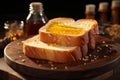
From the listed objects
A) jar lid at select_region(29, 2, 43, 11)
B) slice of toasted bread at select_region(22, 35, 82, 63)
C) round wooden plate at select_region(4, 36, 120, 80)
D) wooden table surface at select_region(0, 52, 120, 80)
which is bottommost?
wooden table surface at select_region(0, 52, 120, 80)

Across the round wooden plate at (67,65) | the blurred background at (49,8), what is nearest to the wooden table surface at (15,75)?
the round wooden plate at (67,65)

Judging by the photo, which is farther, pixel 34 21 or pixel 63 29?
pixel 34 21

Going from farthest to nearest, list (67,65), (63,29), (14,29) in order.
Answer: (14,29)
(63,29)
(67,65)

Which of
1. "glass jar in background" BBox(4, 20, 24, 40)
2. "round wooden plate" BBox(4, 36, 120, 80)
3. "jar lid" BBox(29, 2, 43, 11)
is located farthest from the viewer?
"glass jar in background" BBox(4, 20, 24, 40)

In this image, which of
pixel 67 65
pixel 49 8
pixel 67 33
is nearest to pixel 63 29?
pixel 67 33

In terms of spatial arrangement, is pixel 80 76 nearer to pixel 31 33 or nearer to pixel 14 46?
pixel 14 46

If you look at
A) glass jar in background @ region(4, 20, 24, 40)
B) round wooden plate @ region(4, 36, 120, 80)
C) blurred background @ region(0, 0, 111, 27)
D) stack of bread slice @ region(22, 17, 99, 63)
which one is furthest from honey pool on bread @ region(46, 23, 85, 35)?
blurred background @ region(0, 0, 111, 27)

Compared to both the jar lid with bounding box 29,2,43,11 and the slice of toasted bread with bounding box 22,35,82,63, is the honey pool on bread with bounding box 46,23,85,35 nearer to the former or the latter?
the slice of toasted bread with bounding box 22,35,82,63

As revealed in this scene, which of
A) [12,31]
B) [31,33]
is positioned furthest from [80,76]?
[12,31]

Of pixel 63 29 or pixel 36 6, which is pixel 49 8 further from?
pixel 63 29
